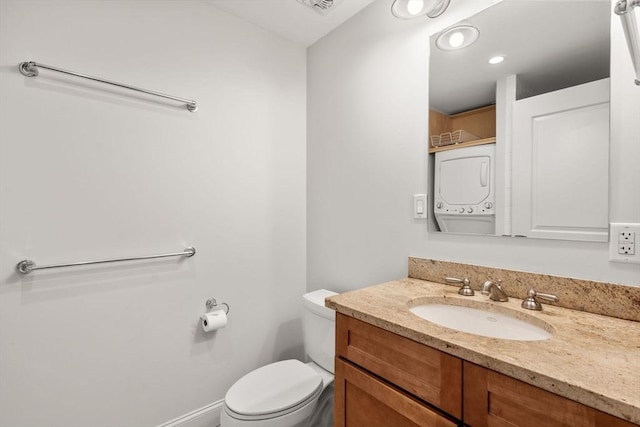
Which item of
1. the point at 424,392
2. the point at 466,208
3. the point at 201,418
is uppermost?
the point at 466,208

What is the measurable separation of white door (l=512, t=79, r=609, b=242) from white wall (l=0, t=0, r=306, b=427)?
1347 millimetres

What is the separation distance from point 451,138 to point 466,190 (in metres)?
0.25

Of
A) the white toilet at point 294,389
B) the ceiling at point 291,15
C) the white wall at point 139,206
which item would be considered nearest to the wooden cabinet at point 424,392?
the white toilet at point 294,389

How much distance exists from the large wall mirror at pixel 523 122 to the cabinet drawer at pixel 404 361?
657 mm

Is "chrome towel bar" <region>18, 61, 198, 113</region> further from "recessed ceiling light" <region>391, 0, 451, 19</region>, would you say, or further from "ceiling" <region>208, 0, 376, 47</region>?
"recessed ceiling light" <region>391, 0, 451, 19</region>

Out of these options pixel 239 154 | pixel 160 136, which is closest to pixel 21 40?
pixel 160 136

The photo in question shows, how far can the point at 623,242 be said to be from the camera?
0.92 metres

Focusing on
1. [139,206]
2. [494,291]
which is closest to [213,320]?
[139,206]

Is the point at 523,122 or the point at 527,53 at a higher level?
the point at 527,53

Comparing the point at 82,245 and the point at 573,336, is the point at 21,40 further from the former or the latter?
the point at 573,336

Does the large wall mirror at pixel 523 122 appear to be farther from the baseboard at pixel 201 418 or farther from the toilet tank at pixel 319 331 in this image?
the baseboard at pixel 201 418

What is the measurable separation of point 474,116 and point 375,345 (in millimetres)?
1026

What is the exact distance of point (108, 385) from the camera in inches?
54.3

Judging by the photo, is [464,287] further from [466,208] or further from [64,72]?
[64,72]
